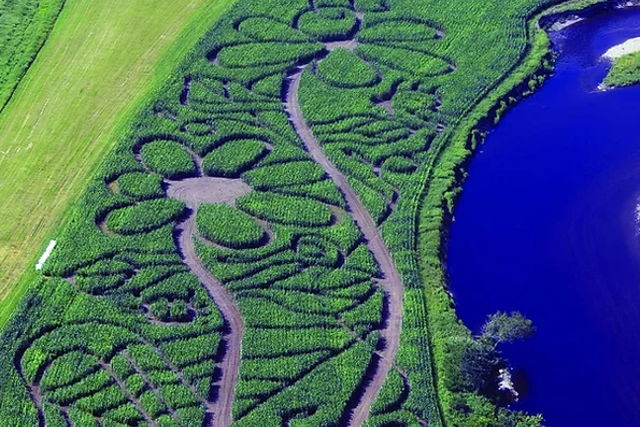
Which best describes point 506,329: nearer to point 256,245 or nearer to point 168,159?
point 256,245

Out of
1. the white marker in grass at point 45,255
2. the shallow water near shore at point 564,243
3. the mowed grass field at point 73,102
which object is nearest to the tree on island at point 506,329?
the shallow water near shore at point 564,243

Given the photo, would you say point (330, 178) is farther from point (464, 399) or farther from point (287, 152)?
point (464, 399)

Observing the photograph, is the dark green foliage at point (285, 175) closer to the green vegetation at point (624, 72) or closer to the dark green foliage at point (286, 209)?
the dark green foliage at point (286, 209)

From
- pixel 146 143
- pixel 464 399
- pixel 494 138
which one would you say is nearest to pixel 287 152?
pixel 146 143

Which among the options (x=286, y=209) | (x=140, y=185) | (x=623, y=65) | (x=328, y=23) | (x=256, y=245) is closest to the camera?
(x=256, y=245)

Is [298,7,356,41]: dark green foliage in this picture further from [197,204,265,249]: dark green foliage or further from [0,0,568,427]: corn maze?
[197,204,265,249]: dark green foliage

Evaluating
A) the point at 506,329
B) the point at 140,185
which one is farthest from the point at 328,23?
the point at 506,329
